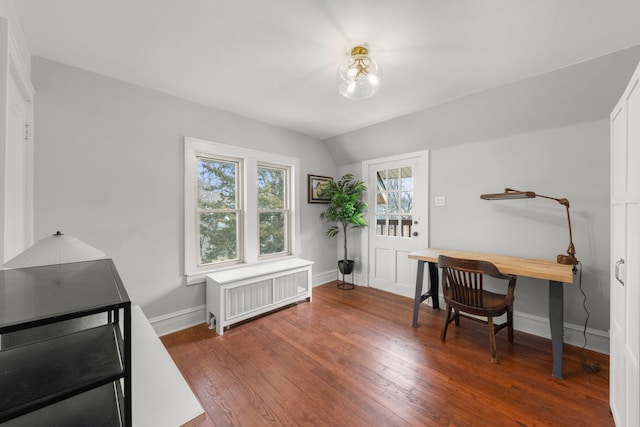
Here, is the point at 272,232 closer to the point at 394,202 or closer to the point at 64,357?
the point at 394,202

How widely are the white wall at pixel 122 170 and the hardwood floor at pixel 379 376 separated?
749mm

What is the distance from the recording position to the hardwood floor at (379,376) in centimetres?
158

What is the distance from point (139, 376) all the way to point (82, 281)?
1.84ft

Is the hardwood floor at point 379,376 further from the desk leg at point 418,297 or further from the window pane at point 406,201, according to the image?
the window pane at point 406,201

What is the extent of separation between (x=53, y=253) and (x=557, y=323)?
3.14 metres

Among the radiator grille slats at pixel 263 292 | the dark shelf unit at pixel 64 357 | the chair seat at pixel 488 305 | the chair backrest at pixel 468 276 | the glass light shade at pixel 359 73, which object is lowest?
the radiator grille slats at pixel 263 292

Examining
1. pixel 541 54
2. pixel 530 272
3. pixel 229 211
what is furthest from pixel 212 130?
pixel 530 272

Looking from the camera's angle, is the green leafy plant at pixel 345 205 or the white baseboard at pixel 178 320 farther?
the green leafy plant at pixel 345 205

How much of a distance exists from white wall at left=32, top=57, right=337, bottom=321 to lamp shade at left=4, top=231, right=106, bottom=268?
133 centimetres

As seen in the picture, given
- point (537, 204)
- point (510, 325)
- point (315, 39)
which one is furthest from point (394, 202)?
point (315, 39)

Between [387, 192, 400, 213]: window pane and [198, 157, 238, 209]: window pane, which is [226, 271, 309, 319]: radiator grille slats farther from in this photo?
[387, 192, 400, 213]: window pane

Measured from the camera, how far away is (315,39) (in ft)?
5.68

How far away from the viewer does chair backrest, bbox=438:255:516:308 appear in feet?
6.74

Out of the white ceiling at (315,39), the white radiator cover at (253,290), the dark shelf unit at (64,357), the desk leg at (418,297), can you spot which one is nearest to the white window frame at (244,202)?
the white radiator cover at (253,290)
